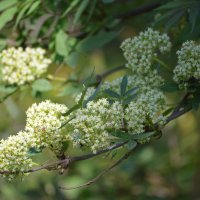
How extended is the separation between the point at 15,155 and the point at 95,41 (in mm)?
870

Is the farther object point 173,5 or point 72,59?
point 72,59

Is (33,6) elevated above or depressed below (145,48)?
above

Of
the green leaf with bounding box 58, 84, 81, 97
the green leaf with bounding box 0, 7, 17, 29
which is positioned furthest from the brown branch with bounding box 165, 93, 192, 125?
the green leaf with bounding box 0, 7, 17, 29

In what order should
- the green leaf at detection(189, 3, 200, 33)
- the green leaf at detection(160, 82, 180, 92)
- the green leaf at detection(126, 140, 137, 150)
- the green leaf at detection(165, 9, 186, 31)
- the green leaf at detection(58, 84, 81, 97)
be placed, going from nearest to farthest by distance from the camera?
1. the green leaf at detection(126, 140, 137, 150)
2. the green leaf at detection(160, 82, 180, 92)
3. the green leaf at detection(189, 3, 200, 33)
4. the green leaf at detection(165, 9, 186, 31)
5. the green leaf at detection(58, 84, 81, 97)

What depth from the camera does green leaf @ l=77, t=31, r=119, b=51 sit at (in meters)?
2.21

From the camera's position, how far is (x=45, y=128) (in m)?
1.49

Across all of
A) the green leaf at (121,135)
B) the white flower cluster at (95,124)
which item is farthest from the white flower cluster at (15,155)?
the green leaf at (121,135)

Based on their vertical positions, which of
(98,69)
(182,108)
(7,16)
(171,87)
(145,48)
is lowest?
(98,69)

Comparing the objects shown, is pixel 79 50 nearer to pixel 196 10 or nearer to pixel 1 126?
pixel 196 10

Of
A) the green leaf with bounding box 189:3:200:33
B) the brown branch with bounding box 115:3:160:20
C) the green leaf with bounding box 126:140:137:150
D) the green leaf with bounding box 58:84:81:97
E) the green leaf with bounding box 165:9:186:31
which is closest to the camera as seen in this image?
the green leaf with bounding box 126:140:137:150

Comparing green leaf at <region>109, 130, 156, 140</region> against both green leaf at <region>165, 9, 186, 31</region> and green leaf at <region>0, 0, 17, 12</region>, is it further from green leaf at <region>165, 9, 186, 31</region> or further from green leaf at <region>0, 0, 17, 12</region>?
green leaf at <region>0, 0, 17, 12</region>

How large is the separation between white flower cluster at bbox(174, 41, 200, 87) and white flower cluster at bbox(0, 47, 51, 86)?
26.6 inches

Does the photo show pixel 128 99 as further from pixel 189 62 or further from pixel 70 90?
pixel 70 90

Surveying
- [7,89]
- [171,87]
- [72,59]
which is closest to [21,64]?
[7,89]
